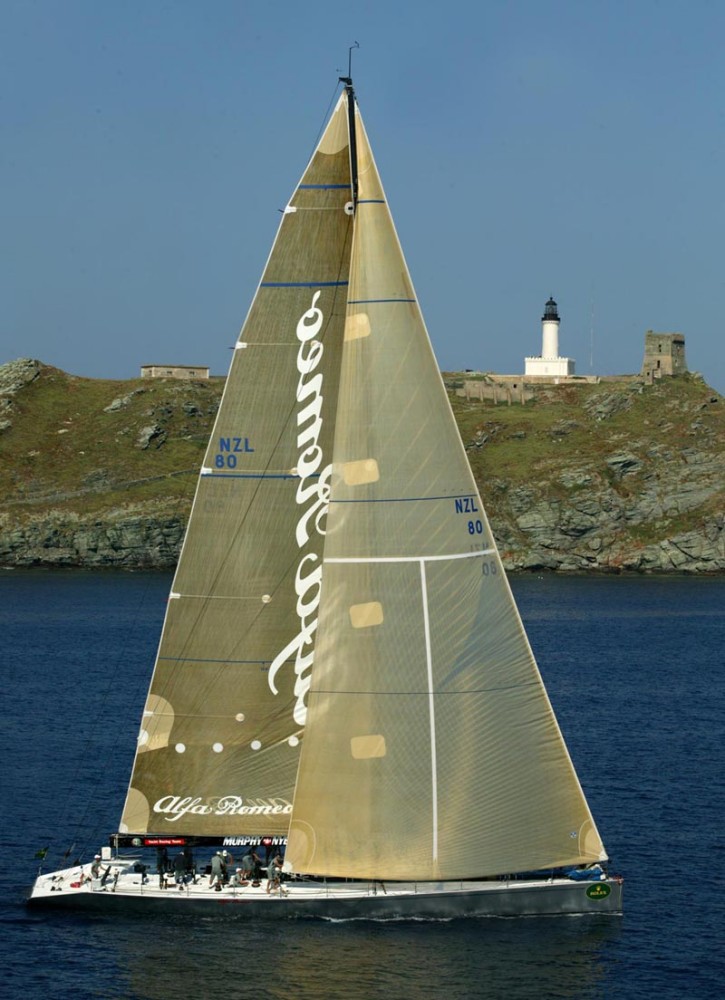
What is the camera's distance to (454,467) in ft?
102

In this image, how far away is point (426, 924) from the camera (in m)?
32.2

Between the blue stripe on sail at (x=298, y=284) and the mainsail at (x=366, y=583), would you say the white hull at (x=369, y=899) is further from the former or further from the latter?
the blue stripe on sail at (x=298, y=284)

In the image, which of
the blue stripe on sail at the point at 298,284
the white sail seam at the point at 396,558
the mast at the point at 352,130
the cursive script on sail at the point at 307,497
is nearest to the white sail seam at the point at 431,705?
the white sail seam at the point at 396,558

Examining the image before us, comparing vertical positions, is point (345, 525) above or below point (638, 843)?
above

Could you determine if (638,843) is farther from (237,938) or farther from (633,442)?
(633,442)

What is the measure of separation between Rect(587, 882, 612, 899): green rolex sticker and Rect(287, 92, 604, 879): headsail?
233cm

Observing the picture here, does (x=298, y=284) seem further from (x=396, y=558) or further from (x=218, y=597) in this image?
(x=218, y=597)

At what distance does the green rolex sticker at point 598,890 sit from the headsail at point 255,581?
21.6 ft

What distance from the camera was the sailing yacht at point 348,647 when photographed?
102 ft

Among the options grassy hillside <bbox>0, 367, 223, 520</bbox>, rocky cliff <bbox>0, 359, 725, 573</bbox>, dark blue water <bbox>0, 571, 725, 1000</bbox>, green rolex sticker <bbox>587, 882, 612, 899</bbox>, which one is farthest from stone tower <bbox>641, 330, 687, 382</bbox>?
green rolex sticker <bbox>587, 882, 612, 899</bbox>

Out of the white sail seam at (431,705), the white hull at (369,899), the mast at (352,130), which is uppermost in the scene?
the mast at (352,130)

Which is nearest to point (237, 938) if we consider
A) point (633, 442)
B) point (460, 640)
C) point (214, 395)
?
point (460, 640)

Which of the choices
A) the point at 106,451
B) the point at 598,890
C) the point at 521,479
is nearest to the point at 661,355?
the point at 521,479

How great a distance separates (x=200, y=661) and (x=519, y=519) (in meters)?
138
